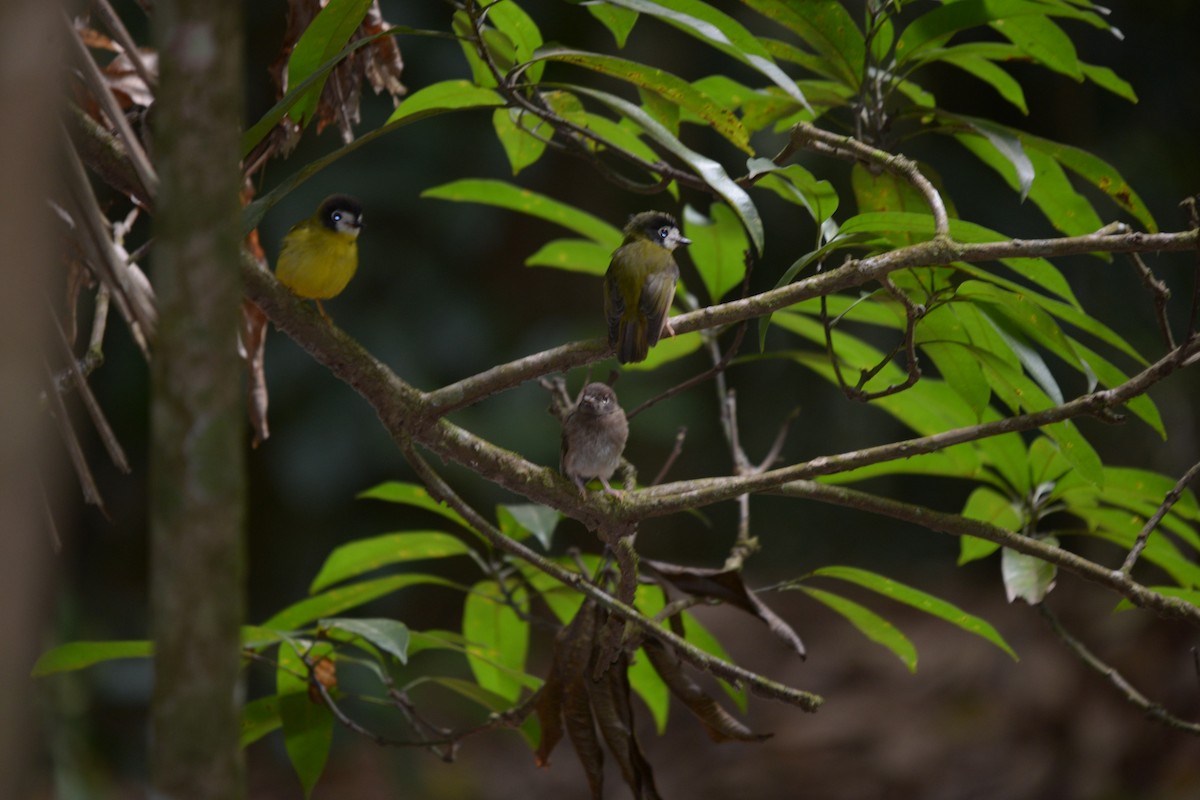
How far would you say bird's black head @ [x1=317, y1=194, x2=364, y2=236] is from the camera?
215cm

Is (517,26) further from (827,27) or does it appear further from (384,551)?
(384,551)

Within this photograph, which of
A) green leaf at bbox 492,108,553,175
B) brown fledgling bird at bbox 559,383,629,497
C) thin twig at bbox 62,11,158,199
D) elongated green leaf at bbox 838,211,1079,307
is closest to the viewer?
thin twig at bbox 62,11,158,199

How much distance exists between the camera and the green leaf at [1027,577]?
168 centimetres

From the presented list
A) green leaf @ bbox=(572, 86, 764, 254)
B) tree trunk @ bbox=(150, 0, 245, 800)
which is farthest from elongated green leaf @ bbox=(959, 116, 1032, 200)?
tree trunk @ bbox=(150, 0, 245, 800)

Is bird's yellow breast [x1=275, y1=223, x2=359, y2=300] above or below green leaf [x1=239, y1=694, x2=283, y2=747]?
above

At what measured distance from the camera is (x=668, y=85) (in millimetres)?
1417

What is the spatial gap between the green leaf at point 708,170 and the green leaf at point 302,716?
0.88m

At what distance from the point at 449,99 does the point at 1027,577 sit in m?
1.06

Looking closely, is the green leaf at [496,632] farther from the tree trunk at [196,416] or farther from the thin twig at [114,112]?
the tree trunk at [196,416]

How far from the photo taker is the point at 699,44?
555 centimetres

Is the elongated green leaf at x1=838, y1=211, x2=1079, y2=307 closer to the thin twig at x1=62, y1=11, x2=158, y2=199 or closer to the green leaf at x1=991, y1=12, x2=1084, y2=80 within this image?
the green leaf at x1=991, y1=12, x2=1084, y2=80

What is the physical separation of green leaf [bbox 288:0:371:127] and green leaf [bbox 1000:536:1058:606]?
114cm

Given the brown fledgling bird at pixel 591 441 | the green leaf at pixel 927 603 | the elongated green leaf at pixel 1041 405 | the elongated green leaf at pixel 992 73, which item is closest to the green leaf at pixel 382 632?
the green leaf at pixel 927 603

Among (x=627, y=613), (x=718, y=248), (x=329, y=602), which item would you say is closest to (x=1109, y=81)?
(x=718, y=248)
